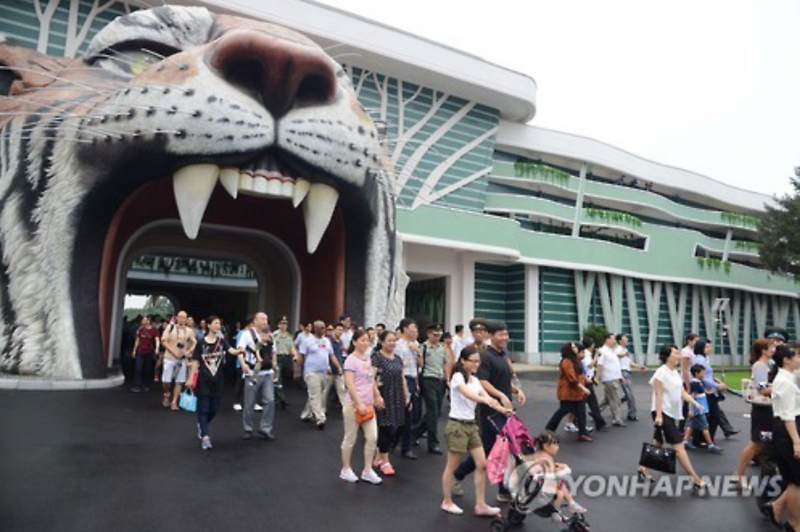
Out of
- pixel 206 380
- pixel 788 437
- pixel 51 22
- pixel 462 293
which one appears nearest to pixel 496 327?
pixel 788 437

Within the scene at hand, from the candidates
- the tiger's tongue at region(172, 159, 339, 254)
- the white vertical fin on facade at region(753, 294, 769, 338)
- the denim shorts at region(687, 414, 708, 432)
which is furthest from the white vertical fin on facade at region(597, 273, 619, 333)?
the tiger's tongue at region(172, 159, 339, 254)

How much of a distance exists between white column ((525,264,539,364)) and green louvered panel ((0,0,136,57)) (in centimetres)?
1657

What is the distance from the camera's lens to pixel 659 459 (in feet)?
16.7

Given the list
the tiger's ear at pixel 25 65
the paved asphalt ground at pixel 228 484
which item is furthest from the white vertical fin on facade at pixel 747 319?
the tiger's ear at pixel 25 65

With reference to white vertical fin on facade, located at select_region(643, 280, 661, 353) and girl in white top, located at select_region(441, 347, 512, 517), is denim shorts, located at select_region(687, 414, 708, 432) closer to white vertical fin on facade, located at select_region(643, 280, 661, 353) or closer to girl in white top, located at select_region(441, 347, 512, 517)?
girl in white top, located at select_region(441, 347, 512, 517)

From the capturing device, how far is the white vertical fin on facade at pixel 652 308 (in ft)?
78.9

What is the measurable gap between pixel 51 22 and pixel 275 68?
12.6 meters

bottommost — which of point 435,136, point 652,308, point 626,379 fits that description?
point 626,379

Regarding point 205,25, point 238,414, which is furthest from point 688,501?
point 205,25

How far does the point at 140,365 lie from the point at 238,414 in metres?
2.82

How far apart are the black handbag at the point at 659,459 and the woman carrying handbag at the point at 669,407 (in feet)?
0.72

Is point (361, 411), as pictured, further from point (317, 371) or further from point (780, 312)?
point (780, 312)

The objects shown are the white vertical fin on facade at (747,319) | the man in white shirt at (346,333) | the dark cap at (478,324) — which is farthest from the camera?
the white vertical fin on facade at (747,319)

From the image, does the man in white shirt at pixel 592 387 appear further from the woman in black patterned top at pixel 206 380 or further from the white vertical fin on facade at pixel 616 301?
the white vertical fin on facade at pixel 616 301
